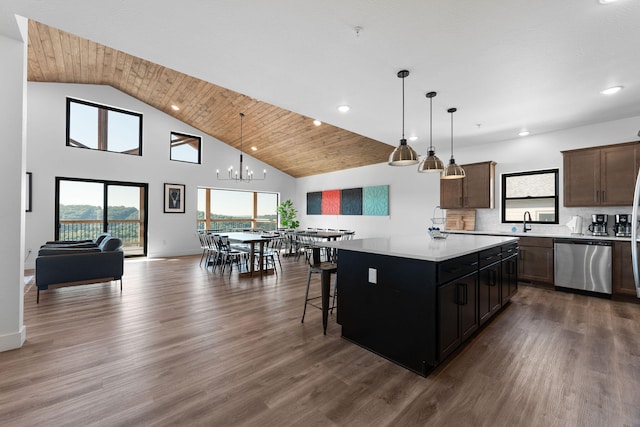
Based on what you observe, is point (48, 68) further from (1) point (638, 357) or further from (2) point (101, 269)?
(1) point (638, 357)

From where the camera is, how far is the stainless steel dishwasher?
13.0 feet

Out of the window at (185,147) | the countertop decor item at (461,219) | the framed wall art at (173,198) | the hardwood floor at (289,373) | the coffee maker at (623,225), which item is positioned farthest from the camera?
the window at (185,147)

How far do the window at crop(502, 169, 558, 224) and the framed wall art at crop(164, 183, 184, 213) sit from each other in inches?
319

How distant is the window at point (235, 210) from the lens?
871 centimetres

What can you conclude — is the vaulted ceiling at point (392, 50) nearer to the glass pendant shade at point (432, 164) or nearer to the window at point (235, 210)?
the glass pendant shade at point (432, 164)

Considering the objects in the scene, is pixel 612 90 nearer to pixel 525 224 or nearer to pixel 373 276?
pixel 525 224

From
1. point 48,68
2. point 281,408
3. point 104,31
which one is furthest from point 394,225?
point 48,68

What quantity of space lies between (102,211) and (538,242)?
945 centimetres

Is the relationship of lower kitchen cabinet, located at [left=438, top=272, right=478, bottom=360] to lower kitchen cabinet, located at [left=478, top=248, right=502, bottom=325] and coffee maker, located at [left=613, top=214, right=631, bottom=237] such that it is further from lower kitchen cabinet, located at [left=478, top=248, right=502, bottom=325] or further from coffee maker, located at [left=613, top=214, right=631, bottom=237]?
coffee maker, located at [left=613, top=214, right=631, bottom=237]

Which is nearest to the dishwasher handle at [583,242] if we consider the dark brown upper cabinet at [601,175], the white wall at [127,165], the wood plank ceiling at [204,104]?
the dark brown upper cabinet at [601,175]

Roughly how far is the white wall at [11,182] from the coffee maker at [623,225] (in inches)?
290

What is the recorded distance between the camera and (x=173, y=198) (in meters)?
7.83

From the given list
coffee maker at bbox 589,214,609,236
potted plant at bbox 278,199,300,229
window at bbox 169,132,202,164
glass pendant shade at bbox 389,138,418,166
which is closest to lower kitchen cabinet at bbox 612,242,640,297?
coffee maker at bbox 589,214,609,236

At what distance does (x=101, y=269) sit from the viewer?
4.19 meters
